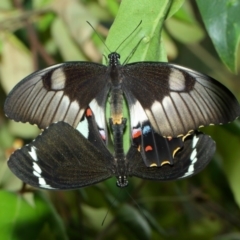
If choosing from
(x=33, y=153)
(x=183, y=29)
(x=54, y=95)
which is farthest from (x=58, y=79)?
(x=183, y=29)

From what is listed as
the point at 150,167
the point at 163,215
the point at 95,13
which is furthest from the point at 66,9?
the point at 163,215

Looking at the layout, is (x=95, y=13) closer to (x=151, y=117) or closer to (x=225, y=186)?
(x=225, y=186)

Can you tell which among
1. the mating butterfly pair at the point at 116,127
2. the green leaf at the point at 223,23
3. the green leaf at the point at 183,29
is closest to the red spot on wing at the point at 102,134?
the mating butterfly pair at the point at 116,127

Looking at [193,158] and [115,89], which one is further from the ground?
[115,89]

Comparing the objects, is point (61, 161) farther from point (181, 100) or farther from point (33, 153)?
point (181, 100)

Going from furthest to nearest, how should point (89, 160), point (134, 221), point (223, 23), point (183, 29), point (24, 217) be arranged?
point (183, 29) → point (134, 221) → point (24, 217) → point (89, 160) → point (223, 23)

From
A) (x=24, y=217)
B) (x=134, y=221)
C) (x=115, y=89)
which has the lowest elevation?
(x=134, y=221)

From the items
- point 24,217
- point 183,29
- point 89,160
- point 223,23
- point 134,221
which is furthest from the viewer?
point 183,29

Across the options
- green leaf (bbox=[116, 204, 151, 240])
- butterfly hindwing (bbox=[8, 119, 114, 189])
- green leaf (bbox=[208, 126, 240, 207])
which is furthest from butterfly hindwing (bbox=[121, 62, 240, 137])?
green leaf (bbox=[116, 204, 151, 240])
